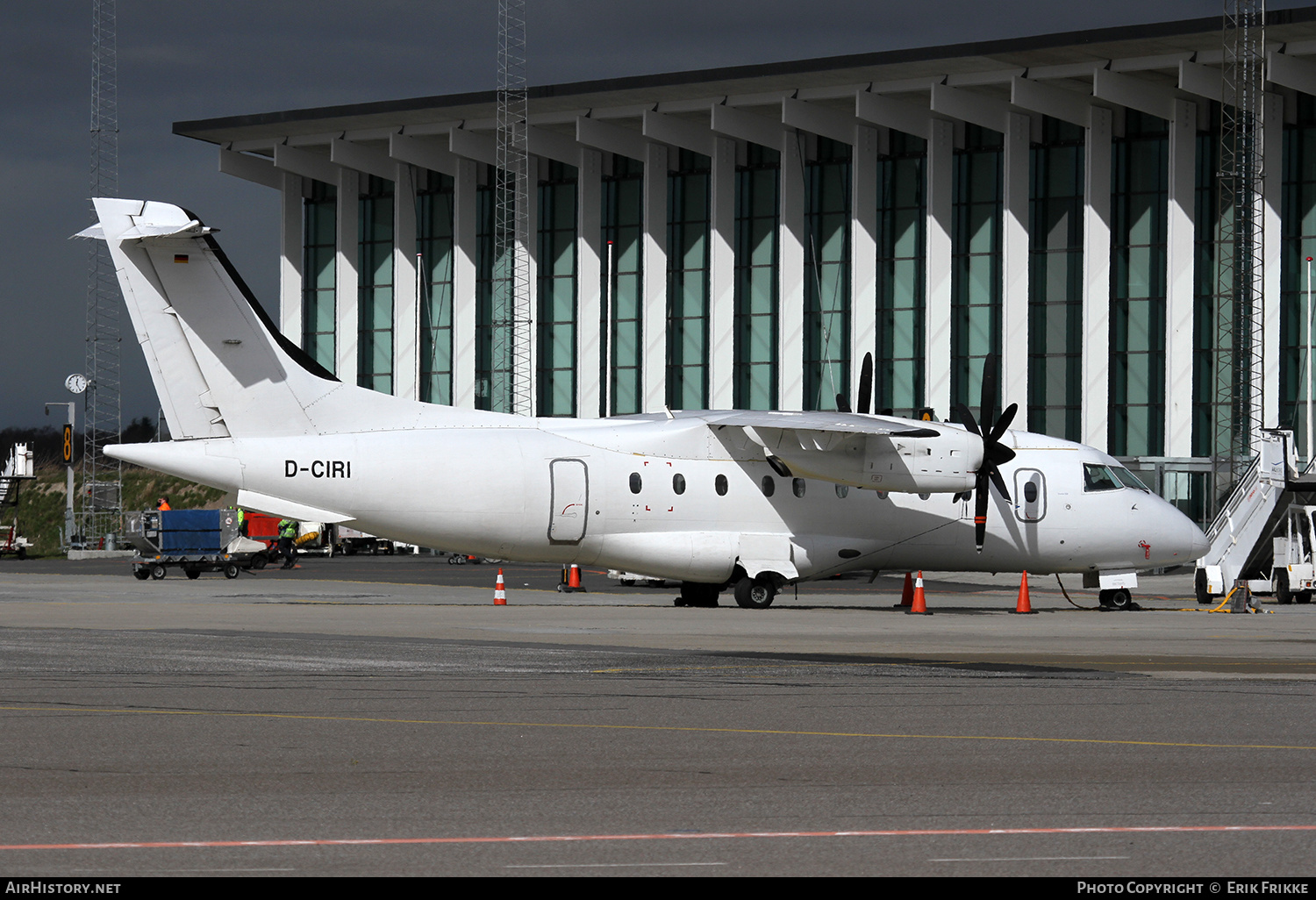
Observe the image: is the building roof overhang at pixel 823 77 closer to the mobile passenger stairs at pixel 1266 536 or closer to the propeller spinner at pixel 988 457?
the mobile passenger stairs at pixel 1266 536

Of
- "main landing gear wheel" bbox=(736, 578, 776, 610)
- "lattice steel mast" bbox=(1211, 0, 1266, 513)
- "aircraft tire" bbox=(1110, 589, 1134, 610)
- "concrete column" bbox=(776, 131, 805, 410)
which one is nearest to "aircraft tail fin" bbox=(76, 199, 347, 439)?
"main landing gear wheel" bbox=(736, 578, 776, 610)

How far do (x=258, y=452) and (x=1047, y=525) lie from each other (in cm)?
1707

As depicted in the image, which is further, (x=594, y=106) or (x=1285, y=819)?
(x=594, y=106)

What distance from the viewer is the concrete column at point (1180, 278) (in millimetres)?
65625

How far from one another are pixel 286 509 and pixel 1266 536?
24.0m

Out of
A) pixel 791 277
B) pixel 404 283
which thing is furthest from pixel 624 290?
pixel 404 283

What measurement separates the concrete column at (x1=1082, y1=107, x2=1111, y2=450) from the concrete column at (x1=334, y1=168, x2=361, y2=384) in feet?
136

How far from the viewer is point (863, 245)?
239ft

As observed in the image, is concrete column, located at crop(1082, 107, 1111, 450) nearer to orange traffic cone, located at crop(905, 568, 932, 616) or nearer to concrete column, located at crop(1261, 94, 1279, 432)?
concrete column, located at crop(1261, 94, 1279, 432)

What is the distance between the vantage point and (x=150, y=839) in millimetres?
7230

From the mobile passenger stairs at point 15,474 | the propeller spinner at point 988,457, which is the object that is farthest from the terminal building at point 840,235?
the propeller spinner at point 988,457

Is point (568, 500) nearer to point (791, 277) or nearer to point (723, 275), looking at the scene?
point (791, 277)

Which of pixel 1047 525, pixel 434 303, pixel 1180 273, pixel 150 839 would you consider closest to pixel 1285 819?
pixel 150 839
